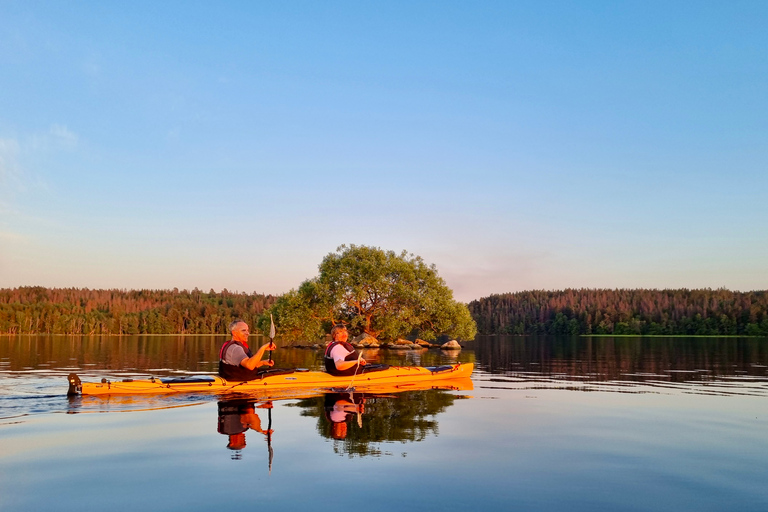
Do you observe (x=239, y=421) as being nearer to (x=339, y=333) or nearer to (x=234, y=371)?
(x=234, y=371)

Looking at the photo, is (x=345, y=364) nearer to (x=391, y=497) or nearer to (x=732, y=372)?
(x=391, y=497)

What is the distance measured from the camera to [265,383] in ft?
61.0

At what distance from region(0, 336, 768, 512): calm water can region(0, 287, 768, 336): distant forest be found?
135827 mm

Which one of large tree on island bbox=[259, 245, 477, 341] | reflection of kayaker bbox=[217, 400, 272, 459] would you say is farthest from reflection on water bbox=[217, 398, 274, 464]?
large tree on island bbox=[259, 245, 477, 341]

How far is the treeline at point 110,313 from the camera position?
476ft

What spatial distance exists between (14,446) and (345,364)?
10.7 metres

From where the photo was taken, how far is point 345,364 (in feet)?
65.4

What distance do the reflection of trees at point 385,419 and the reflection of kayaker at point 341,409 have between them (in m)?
0.09

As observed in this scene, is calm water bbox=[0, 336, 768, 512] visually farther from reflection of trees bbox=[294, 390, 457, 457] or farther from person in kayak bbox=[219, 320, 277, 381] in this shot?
person in kayak bbox=[219, 320, 277, 381]

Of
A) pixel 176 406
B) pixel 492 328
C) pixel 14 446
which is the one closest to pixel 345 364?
pixel 176 406

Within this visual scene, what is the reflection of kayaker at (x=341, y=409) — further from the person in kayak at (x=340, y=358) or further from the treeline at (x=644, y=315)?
the treeline at (x=644, y=315)

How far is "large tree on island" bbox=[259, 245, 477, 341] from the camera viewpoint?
208ft

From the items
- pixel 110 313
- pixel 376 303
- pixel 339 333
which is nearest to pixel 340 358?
pixel 339 333

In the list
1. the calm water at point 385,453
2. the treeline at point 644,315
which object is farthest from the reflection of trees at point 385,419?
the treeline at point 644,315
